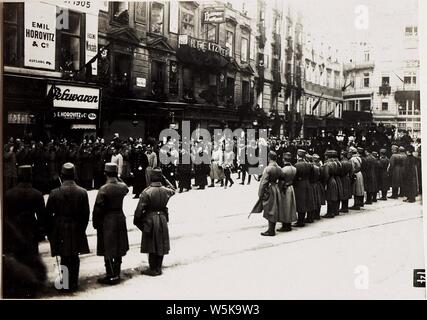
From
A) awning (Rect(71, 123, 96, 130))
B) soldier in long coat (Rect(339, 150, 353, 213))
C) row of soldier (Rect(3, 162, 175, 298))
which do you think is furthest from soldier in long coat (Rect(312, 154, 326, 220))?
awning (Rect(71, 123, 96, 130))

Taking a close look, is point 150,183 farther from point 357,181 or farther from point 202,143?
point 357,181

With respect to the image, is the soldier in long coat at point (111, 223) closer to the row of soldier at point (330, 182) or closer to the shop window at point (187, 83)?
the shop window at point (187, 83)

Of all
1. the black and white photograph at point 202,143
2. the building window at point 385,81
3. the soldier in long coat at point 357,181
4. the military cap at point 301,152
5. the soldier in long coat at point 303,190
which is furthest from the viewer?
the soldier in long coat at point 357,181

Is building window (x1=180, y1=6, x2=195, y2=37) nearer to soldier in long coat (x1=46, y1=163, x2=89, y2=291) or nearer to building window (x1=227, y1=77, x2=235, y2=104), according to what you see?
building window (x1=227, y1=77, x2=235, y2=104)

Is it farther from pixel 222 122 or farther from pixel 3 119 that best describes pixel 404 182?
pixel 3 119

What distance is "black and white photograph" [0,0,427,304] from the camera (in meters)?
4.50

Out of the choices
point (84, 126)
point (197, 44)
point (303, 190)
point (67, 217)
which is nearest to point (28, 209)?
point (67, 217)

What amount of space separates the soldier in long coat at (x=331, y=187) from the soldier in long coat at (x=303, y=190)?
40 centimetres

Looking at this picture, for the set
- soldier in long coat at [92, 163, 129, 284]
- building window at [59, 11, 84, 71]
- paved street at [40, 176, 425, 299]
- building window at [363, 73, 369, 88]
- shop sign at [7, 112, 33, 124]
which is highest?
building window at [59, 11, 84, 71]

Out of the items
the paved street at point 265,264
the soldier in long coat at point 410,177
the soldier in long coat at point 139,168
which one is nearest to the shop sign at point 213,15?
the soldier in long coat at point 139,168

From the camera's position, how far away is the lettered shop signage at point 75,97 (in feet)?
16.8

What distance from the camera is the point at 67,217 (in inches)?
166

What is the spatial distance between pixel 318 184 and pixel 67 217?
3.77 metres
